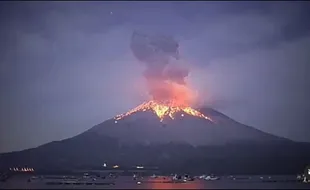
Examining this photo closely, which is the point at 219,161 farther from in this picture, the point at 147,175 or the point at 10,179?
the point at 10,179

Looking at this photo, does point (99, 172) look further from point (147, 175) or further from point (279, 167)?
point (279, 167)

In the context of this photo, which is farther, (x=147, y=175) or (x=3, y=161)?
(x=147, y=175)

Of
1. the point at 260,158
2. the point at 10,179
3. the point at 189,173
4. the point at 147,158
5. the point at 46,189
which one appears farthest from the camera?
the point at 147,158

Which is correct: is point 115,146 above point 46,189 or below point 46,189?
above

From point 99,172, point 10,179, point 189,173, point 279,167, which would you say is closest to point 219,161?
point 189,173

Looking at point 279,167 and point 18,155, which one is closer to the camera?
point 18,155

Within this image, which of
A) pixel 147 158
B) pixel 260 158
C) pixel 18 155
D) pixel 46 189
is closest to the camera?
pixel 46 189

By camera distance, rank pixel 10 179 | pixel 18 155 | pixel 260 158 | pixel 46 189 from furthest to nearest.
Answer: pixel 260 158 < pixel 10 179 < pixel 18 155 < pixel 46 189

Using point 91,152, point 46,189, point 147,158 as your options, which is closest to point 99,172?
point 91,152

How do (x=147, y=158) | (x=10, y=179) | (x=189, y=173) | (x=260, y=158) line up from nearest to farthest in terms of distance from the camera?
(x=10, y=179) < (x=260, y=158) < (x=189, y=173) < (x=147, y=158)
